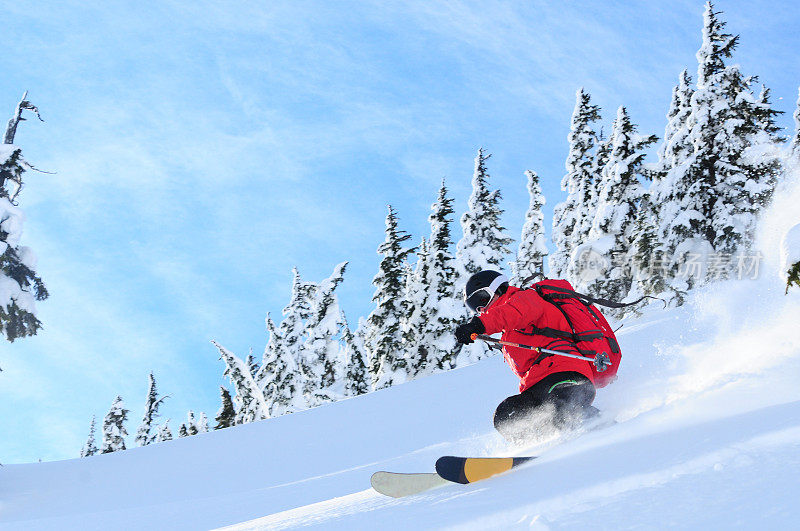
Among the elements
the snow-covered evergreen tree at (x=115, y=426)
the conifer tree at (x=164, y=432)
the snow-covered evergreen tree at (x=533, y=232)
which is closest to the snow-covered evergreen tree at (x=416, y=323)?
the snow-covered evergreen tree at (x=533, y=232)

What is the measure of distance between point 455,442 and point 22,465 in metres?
13.3

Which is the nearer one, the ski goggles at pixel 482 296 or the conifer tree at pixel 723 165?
the ski goggles at pixel 482 296

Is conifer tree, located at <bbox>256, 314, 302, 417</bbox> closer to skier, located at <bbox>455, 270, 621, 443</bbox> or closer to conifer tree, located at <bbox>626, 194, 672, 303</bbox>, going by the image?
conifer tree, located at <bbox>626, 194, 672, 303</bbox>

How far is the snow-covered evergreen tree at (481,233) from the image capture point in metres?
30.0

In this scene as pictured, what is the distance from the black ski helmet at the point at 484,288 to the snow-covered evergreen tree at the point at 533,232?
36.2 m

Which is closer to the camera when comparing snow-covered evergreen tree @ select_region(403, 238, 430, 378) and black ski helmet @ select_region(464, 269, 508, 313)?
black ski helmet @ select_region(464, 269, 508, 313)

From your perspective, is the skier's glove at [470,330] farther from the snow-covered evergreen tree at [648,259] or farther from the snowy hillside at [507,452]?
the snow-covered evergreen tree at [648,259]

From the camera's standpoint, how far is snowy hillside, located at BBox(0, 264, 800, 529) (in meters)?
3.00

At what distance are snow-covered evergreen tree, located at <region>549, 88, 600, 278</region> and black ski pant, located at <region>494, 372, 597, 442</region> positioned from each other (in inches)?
1091

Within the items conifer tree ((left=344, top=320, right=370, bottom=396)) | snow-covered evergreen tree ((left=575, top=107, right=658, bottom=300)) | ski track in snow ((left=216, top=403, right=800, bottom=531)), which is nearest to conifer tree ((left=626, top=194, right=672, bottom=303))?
snow-covered evergreen tree ((left=575, top=107, right=658, bottom=300))

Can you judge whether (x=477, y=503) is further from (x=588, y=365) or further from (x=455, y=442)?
(x=455, y=442)

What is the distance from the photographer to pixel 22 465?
17.0 metres

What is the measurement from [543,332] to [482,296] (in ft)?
2.51

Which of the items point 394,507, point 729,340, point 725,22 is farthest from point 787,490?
→ point 725,22
